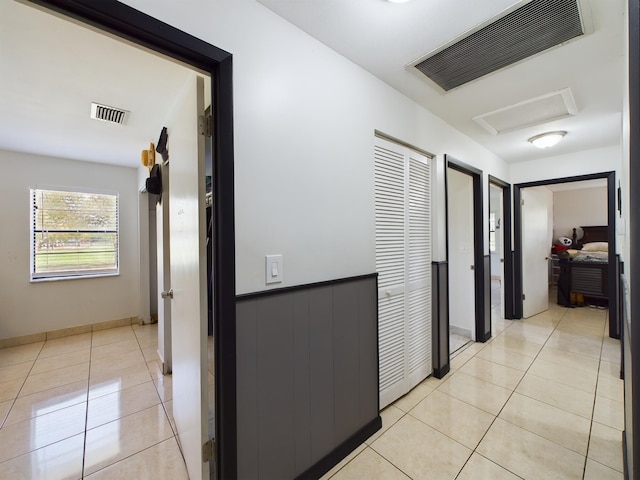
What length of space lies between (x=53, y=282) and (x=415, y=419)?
4588 millimetres

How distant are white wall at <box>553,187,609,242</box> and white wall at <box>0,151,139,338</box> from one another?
9.53 m

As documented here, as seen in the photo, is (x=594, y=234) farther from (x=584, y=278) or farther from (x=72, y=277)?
(x=72, y=277)

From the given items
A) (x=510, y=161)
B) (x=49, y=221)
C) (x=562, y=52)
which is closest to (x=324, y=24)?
(x=562, y=52)

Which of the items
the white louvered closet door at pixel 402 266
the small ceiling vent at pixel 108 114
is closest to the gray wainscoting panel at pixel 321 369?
the white louvered closet door at pixel 402 266

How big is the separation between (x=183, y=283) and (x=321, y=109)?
49.2 inches

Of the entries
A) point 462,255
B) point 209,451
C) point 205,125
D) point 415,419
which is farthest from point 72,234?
point 462,255

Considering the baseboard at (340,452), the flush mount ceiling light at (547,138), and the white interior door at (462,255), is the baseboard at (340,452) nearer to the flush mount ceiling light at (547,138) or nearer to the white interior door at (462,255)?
the white interior door at (462,255)

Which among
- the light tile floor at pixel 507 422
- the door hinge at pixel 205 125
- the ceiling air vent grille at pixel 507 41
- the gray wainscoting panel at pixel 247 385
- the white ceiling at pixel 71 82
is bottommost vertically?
the light tile floor at pixel 507 422

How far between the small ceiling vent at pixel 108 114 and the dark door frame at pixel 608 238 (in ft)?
16.5

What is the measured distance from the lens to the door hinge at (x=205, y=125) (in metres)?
1.23

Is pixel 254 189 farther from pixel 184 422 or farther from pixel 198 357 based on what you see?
pixel 184 422

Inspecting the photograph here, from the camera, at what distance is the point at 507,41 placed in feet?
5.06

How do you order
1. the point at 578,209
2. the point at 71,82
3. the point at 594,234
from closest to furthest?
1. the point at 71,82
2. the point at 594,234
3. the point at 578,209

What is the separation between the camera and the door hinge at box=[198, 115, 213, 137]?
123 centimetres
